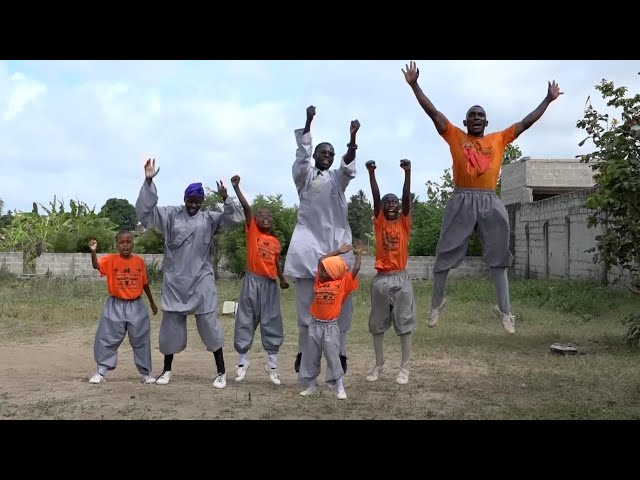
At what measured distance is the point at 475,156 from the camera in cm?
648

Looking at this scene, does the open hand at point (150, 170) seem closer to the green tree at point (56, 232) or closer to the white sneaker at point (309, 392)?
the white sneaker at point (309, 392)

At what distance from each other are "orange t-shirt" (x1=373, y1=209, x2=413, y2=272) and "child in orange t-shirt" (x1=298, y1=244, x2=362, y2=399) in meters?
0.50

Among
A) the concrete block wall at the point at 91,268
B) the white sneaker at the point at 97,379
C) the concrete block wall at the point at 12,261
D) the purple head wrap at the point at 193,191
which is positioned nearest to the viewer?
the purple head wrap at the point at 193,191

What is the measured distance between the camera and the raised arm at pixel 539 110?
659 cm

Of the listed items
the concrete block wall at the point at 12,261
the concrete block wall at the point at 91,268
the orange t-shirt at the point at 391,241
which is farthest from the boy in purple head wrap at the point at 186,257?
the concrete block wall at the point at 12,261

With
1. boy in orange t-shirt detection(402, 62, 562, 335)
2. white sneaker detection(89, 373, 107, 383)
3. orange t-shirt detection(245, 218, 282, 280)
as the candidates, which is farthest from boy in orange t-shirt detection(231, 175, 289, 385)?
boy in orange t-shirt detection(402, 62, 562, 335)

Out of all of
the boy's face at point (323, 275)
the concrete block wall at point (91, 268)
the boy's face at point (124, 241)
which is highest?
the boy's face at point (124, 241)

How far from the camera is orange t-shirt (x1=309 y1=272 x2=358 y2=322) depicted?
719 cm

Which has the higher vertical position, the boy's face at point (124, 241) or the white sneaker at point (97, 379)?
the boy's face at point (124, 241)

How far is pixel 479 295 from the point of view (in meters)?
18.4

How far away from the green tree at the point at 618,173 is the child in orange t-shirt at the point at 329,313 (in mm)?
3827

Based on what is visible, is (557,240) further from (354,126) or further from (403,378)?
(354,126)

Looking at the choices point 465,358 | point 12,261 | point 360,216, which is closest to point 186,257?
point 465,358
